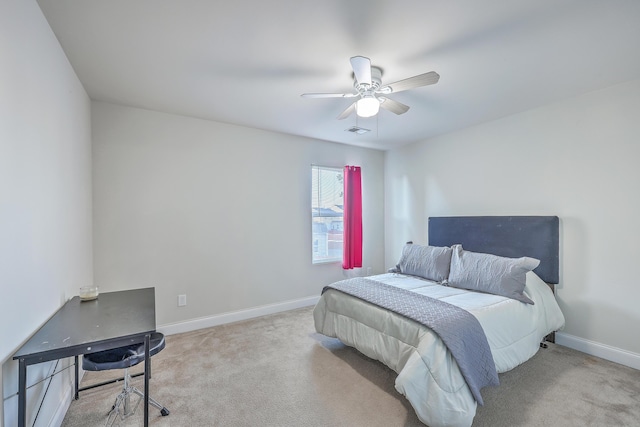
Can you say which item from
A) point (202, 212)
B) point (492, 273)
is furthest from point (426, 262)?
point (202, 212)

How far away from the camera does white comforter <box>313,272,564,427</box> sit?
1.66 m

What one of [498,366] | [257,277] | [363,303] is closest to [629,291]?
[498,366]

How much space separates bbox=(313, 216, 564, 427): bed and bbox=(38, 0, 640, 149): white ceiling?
56.7 inches

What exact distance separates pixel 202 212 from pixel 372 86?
2349 mm

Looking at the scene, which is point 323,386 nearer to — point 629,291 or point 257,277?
point 257,277

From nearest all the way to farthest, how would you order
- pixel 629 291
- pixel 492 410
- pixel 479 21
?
1. pixel 479 21
2. pixel 492 410
3. pixel 629 291

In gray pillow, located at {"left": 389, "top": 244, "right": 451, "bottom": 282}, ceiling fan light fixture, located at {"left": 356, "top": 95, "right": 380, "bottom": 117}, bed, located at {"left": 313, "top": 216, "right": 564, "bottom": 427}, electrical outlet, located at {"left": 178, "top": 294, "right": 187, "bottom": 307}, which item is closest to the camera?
bed, located at {"left": 313, "top": 216, "right": 564, "bottom": 427}

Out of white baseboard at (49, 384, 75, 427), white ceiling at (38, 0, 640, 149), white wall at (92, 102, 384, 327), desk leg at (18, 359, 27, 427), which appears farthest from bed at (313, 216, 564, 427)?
white baseboard at (49, 384, 75, 427)

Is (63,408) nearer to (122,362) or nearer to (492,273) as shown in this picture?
(122,362)

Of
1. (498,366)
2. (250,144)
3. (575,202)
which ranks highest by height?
(250,144)

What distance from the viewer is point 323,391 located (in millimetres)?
2117

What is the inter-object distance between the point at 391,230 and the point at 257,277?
2.34 meters

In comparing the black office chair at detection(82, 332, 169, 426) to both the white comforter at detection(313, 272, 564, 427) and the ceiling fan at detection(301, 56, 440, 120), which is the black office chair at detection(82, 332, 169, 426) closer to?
the white comforter at detection(313, 272, 564, 427)

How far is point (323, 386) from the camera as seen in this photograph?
7.14ft
